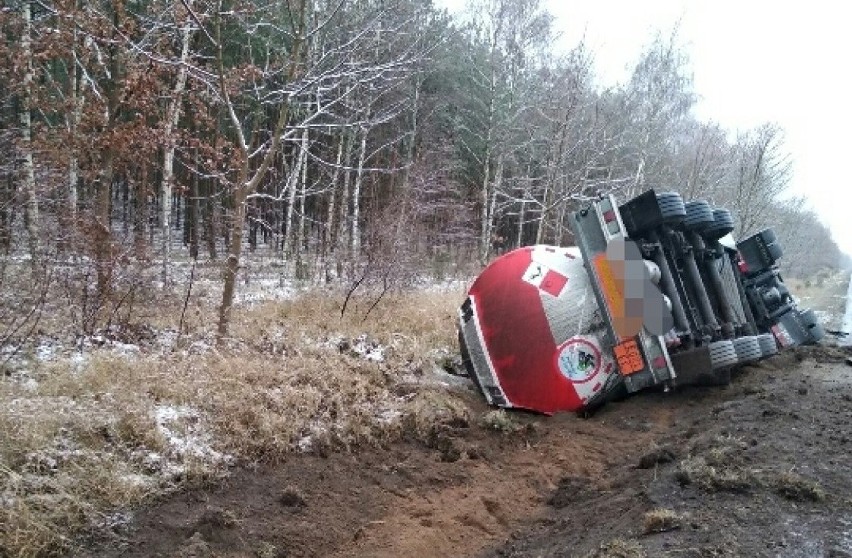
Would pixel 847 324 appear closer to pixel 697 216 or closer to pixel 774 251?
pixel 774 251

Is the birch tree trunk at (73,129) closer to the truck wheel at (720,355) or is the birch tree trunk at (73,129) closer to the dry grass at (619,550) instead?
the truck wheel at (720,355)

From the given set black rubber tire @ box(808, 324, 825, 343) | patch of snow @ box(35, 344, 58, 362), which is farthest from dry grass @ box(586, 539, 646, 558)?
black rubber tire @ box(808, 324, 825, 343)

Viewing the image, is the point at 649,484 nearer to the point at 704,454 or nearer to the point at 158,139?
the point at 704,454

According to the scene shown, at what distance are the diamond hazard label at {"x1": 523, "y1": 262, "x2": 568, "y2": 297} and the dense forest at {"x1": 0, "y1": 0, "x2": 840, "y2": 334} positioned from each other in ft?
8.27

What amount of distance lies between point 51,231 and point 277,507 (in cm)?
492

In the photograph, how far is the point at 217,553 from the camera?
3469 millimetres

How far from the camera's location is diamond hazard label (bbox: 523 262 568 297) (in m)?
6.06

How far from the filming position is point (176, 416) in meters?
4.61

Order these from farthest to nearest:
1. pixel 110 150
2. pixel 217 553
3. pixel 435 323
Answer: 1. pixel 110 150
2. pixel 435 323
3. pixel 217 553

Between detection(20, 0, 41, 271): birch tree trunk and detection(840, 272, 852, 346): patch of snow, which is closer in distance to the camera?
detection(20, 0, 41, 271): birch tree trunk

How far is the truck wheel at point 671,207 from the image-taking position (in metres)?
5.91

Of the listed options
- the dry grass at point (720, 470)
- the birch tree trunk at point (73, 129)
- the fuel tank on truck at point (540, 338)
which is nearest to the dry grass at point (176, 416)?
the fuel tank on truck at point (540, 338)

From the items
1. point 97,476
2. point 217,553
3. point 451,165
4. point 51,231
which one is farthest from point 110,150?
point 451,165

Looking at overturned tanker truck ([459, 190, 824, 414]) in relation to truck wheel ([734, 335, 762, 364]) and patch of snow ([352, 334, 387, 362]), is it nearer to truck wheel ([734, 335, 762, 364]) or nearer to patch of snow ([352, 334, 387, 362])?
truck wheel ([734, 335, 762, 364])
